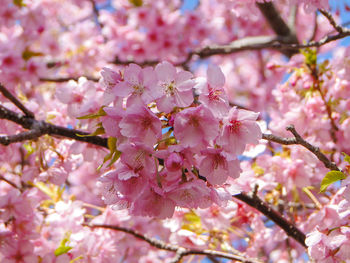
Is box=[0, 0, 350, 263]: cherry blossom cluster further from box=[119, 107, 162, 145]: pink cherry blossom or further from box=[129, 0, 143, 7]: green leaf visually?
box=[129, 0, 143, 7]: green leaf

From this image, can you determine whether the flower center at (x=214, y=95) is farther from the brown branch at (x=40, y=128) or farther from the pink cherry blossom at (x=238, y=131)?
the brown branch at (x=40, y=128)

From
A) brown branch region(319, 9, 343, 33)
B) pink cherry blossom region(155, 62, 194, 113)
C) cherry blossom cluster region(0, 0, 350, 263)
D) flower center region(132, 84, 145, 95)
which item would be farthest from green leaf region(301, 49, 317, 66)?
flower center region(132, 84, 145, 95)

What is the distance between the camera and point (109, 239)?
2.77 m

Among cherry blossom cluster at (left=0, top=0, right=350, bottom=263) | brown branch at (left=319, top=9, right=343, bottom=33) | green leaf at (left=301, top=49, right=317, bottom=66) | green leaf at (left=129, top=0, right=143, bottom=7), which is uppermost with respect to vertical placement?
green leaf at (left=129, top=0, right=143, bottom=7)

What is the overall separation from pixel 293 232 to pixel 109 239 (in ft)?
4.15

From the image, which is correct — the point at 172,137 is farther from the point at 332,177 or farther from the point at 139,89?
the point at 332,177

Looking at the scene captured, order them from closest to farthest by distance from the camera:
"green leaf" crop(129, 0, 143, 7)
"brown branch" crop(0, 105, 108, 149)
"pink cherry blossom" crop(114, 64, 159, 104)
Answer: "pink cherry blossom" crop(114, 64, 159, 104)
"brown branch" crop(0, 105, 108, 149)
"green leaf" crop(129, 0, 143, 7)

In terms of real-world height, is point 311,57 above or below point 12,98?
above

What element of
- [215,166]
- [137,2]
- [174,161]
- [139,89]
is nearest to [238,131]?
[215,166]

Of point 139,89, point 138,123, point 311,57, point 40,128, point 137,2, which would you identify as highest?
point 137,2

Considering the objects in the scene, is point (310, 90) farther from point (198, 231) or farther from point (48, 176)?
point (48, 176)

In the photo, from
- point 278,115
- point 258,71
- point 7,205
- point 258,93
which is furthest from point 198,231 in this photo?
point 258,71

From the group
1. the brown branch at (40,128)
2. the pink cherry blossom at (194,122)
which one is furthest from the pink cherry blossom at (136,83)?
the brown branch at (40,128)

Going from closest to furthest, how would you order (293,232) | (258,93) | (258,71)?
(293,232)
(258,93)
(258,71)
